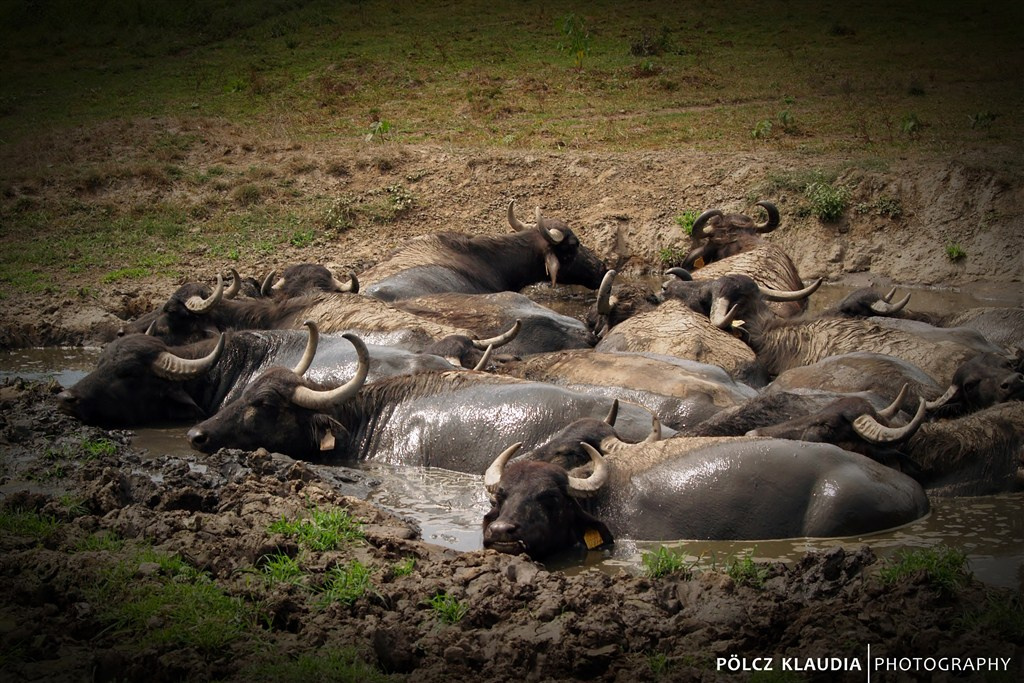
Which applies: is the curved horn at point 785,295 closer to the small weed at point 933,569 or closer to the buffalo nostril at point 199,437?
the buffalo nostril at point 199,437

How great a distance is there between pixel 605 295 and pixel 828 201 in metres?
6.64

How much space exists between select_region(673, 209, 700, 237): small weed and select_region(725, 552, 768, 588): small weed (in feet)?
39.1

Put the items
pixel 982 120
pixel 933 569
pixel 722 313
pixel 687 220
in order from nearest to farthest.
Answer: pixel 933 569 → pixel 722 313 → pixel 687 220 → pixel 982 120

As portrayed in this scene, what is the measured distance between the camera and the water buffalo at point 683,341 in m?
10.6

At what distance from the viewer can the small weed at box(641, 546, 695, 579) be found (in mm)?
5977

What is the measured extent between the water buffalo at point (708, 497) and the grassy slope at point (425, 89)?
10200 millimetres

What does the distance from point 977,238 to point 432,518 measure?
38.8 ft

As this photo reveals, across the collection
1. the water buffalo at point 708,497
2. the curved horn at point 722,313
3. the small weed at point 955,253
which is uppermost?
the water buffalo at point 708,497

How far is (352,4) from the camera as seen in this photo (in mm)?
36969

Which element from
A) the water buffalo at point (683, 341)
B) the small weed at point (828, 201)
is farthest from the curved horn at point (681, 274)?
the small weed at point (828, 201)

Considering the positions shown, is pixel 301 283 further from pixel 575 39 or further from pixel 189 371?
pixel 575 39

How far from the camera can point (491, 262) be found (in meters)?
15.4

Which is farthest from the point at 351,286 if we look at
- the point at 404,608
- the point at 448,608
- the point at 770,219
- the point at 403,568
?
the point at 448,608

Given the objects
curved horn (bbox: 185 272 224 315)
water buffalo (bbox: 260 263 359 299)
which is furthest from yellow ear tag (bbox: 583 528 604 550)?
water buffalo (bbox: 260 263 359 299)
